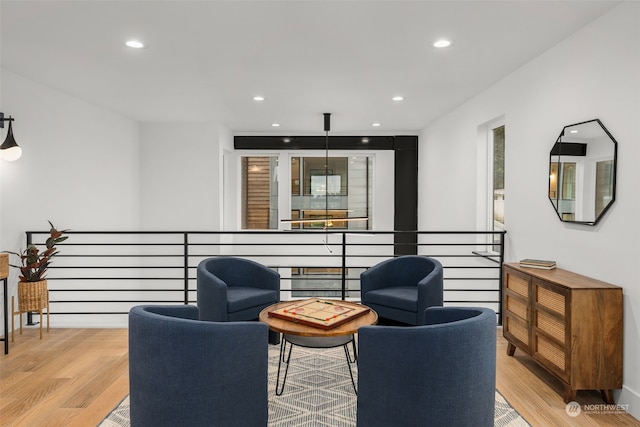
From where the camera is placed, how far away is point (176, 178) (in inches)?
278

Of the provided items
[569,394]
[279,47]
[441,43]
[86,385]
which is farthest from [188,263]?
[569,394]

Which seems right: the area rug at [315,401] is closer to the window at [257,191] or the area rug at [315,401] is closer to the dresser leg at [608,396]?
the dresser leg at [608,396]

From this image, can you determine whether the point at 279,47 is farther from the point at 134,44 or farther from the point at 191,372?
the point at 191,372

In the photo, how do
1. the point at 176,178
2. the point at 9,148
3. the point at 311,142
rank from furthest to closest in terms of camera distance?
the point at 311,142 < the point at 176,178 < the point at 9,148

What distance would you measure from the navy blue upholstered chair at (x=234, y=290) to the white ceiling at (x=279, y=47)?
1746 mm

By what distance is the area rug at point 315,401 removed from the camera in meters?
2.62

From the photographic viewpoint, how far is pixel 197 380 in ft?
6.64

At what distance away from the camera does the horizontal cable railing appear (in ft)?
15.3

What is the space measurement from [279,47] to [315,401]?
2.52 m

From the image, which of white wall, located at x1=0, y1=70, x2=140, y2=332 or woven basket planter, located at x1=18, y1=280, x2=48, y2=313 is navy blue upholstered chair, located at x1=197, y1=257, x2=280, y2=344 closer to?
woven basket planter, located at x1=18, y1=280, x2=48, y2=313

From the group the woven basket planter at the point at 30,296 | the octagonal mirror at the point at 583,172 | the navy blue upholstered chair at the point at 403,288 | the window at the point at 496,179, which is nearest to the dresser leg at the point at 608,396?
the octagonal mirror at the point at 583,172

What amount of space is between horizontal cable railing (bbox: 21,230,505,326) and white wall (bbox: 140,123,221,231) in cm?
29

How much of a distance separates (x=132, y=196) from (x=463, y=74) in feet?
16.2

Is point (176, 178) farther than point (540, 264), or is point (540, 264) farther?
point (176, 178)
